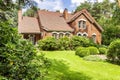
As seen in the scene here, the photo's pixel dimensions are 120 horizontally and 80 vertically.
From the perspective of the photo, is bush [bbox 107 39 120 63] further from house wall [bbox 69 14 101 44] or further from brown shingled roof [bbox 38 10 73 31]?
house wall [bbox 69 14 101 44]

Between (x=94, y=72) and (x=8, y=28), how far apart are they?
1144 cm

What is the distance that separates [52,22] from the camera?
137 feet

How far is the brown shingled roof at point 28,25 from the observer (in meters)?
38.9

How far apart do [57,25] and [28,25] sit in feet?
18.3

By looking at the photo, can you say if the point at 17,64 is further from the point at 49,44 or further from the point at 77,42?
the point at 77,42

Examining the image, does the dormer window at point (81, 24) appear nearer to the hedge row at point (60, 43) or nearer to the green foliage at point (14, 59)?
the hedge row at point (60, 43)

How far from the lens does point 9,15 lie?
1153 cm

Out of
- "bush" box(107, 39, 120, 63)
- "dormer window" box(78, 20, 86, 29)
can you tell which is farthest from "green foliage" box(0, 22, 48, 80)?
"dormer window" box(78, 20, 86, 29)

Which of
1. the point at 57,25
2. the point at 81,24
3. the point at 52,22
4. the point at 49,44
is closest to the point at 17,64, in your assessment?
the point at 49,44

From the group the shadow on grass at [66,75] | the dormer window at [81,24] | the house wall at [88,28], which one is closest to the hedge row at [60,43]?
the house wall at [88,28]

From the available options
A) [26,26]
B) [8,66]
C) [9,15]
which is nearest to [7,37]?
[8,66]

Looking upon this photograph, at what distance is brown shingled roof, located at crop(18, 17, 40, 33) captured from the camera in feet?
128

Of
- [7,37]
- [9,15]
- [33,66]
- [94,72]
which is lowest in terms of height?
[94,72]

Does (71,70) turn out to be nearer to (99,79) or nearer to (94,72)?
(94,72)
